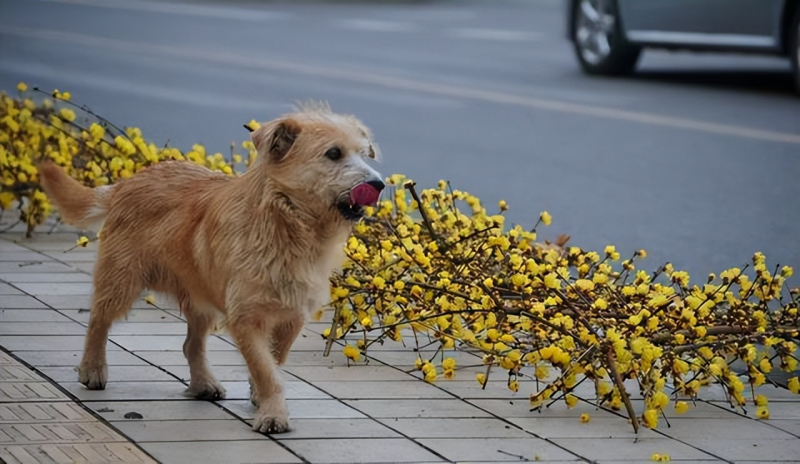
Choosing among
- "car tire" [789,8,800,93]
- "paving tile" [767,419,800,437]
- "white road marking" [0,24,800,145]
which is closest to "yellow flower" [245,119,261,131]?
"paving tile" [767,419,800,437]

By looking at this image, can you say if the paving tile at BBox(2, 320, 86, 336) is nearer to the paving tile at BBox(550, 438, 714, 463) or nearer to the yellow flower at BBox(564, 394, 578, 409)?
the yellow flower at BBox(564, 394, 578, 409)

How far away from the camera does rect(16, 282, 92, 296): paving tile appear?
6320 mm

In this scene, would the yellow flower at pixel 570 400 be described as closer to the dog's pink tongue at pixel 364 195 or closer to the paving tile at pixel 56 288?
the dog's pink tongue at pixel 364 195

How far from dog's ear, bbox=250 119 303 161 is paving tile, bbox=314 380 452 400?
939 millimetres

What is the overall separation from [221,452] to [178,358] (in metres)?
1.18

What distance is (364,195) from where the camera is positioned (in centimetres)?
429

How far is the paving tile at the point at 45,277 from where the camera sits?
6.53 meters

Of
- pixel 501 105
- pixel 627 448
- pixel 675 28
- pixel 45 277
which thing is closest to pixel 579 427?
pixel 627 448

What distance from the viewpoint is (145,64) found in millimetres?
16344

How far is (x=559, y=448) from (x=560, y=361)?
46 cm

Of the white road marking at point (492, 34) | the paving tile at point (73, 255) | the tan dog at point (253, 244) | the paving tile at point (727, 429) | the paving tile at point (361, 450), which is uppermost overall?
the tan dog at point (253, 244)

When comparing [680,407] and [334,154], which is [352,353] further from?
[680,407]

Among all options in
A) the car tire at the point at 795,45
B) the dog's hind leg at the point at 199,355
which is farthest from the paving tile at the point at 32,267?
the car tire at the point at 795,45

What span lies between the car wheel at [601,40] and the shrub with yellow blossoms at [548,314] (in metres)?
9.07
